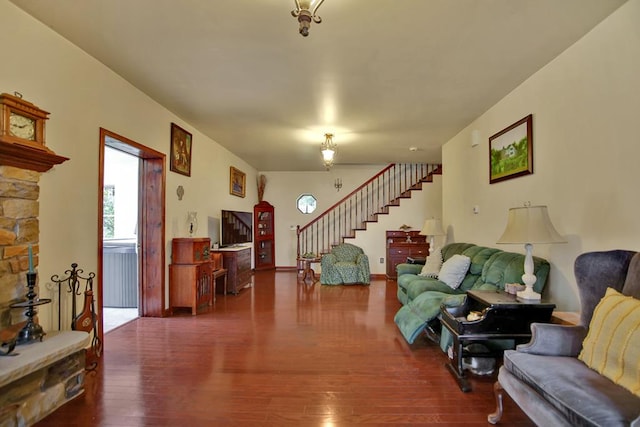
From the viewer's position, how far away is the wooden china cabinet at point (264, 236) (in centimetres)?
848

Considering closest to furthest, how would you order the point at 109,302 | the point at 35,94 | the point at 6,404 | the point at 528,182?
the point at 6,404 < the point at 35,94 < the point at 528,182 < the point at 109,302

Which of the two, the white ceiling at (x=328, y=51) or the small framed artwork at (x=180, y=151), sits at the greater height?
the white ceiling at (x=328, y=51)

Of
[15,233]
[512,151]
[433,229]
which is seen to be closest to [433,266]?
[433,229]

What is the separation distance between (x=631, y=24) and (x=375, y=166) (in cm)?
672

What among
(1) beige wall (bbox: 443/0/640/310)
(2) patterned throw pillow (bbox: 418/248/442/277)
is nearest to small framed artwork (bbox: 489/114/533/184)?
(1) beige wall (bbox: 443/0/640/310)

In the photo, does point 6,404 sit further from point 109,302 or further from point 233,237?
point 233,237

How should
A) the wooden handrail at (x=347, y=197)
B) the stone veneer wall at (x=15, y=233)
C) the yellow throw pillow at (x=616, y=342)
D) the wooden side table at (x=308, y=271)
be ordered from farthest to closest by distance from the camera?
the wooden handrail at (x=347, y=197) → the wooden side table at (x=308, y=271) → the stone veneer wall at (x=15, y=233) → the yellow throw pillow at (x=616, y=342)

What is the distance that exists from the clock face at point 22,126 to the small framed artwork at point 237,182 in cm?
438

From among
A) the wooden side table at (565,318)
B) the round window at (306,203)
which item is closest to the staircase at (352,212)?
the round window at (306,203)

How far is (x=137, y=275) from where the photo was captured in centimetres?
437

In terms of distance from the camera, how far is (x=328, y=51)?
9.05ft

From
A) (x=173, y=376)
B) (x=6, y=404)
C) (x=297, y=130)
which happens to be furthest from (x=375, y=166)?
(x=6, y=404)

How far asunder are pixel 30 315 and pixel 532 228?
12.1 ft

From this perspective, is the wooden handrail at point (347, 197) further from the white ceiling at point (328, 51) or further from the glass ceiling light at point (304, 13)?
the glass ceiling light at point (304, 13)
